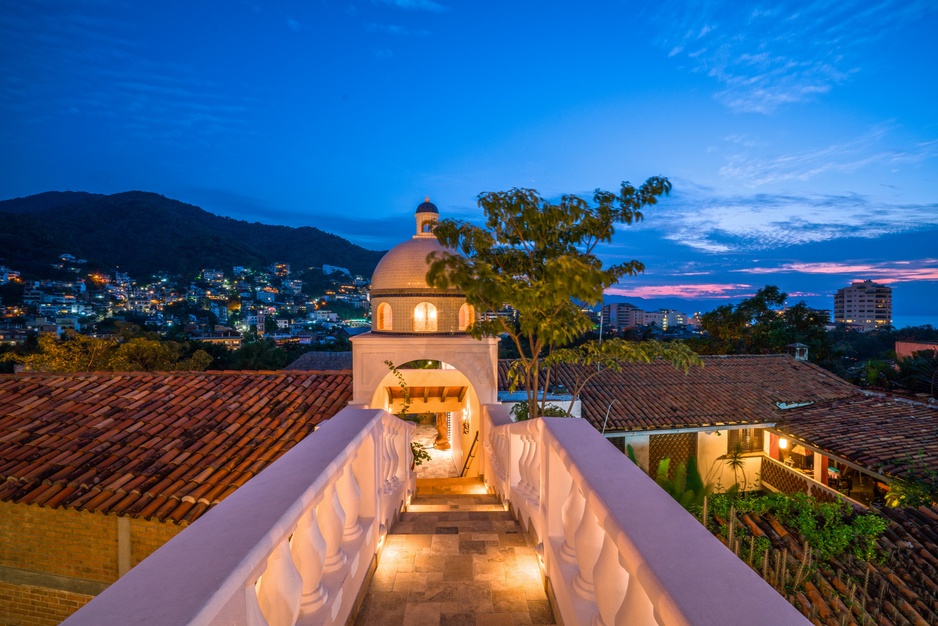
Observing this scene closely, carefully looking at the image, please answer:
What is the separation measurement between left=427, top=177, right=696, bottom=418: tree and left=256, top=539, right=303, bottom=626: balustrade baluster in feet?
11.6

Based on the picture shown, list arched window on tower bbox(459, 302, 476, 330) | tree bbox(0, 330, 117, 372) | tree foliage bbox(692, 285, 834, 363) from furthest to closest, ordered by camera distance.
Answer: tree foliage bbox(692, 285, 834, 363) → tree bbox(0, 330, 117, 372) → arched window on tower bbox(459, 302, 476, 330)

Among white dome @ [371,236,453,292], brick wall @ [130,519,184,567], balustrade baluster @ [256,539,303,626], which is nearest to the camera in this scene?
balustrade baluster @ [256,539,303,626]

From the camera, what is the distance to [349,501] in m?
2.98

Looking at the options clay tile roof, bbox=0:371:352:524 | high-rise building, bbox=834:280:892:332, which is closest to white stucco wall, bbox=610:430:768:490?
clay tile roof, bbox=0:371:352:524

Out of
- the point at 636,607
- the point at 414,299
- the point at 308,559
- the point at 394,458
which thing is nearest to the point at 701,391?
the point at 414,299

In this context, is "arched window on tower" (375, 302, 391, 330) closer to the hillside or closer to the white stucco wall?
the white stucco wall

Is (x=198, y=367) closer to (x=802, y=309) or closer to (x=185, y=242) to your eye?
(x=802, y=309)

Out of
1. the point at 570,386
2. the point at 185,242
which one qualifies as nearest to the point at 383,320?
the point at 570,386

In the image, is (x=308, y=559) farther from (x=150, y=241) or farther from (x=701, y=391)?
(x=150, y=241)

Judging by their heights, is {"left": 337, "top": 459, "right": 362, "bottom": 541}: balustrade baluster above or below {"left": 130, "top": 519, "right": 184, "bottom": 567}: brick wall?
above

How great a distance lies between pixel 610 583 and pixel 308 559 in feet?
4.55

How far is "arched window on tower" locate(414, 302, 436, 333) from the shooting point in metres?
9.91

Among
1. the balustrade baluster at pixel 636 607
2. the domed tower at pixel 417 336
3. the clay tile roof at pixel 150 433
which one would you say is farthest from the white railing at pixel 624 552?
the clay tile roof at pixel 150 433

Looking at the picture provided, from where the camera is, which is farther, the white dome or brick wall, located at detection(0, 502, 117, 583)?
the white dome
